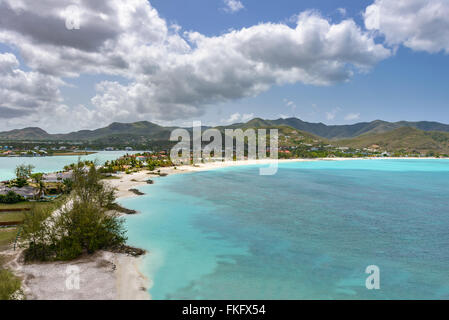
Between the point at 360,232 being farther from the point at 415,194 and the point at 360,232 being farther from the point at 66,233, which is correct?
the point at 415,194

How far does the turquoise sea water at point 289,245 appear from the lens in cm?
2394

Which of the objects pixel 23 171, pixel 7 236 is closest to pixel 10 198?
pixel 7 236

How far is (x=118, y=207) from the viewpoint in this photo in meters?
49.4

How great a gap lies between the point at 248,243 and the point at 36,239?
80.7 feet

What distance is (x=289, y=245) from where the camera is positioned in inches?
1367

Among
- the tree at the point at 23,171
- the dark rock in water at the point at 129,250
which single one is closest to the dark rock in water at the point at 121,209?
the dark rock in water at the point at 129,250

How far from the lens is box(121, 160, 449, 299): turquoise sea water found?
23938mm

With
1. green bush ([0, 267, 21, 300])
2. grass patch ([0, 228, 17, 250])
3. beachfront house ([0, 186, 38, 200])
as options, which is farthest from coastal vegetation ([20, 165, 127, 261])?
beachfront house ([0, 186, 38, 200])

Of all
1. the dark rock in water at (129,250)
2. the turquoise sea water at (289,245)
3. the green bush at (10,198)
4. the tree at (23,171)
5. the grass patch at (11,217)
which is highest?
the tree at (23,171)

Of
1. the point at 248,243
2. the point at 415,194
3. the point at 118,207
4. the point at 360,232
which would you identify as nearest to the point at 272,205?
the point at 360,232

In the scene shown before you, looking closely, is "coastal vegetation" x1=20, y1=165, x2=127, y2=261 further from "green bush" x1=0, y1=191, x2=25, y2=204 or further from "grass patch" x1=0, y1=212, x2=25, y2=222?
"green bush" x1=0, y1=191, x2=25, y2=204

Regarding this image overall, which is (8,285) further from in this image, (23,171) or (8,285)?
(23,171)

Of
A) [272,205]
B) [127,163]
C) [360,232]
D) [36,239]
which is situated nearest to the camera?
[36,239]

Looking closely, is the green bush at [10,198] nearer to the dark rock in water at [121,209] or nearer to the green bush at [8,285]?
the dark rock in water at [121,209]
